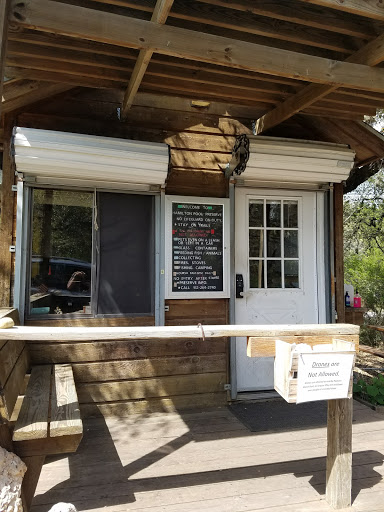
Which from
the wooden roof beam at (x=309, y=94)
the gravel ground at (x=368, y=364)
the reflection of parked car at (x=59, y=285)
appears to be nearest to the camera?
the wooden roof beam at (x=309, y=94)

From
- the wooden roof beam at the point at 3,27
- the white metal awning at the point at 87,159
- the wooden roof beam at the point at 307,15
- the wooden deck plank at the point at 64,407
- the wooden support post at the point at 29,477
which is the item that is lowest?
the wooden support post at the point at 29,477

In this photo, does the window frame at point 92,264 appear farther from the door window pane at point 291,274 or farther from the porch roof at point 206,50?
the door window pane at point 291,274

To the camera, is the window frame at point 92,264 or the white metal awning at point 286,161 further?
the white metal awning at point 286,161

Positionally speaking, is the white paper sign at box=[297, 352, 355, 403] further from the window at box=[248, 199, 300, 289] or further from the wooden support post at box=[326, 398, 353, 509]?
the window at box=[248, 199, 300, 289]

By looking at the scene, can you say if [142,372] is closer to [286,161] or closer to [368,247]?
[286,161]

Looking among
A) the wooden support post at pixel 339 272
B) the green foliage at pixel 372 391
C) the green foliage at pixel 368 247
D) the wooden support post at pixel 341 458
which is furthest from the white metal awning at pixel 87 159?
the green foliage at pixel 368 247

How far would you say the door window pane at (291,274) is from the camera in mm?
3938

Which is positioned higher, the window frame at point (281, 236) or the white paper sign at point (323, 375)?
the window frame at point (281, 236)

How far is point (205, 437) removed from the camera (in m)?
2.91

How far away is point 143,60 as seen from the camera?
2.37 meters

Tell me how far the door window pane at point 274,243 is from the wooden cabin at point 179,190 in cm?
2

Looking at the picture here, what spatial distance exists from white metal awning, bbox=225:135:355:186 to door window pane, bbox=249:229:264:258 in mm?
495

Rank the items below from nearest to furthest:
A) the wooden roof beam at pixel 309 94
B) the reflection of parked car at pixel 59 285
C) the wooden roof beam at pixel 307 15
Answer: the wooden roof beam at pixel 307 15 → the wooden roof beam at pixel 309 94 → the reflection of parked car at pixel 59 285

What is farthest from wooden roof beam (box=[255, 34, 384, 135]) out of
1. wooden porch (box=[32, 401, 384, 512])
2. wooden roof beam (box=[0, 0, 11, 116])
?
wooden porch (box=[32, 401, 384, 512])
